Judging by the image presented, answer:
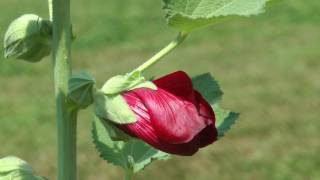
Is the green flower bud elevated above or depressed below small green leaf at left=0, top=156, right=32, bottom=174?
above

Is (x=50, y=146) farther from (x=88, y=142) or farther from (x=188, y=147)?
(x=188, y=147)

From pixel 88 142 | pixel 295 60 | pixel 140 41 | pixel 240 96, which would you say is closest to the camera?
pixel 88 142

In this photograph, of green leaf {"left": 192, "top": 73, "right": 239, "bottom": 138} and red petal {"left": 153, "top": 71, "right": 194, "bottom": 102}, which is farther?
green leaf {"left": 192, "top": 73, "right": 239, "bottom": 138}

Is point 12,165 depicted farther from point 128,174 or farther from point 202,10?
point 202,10

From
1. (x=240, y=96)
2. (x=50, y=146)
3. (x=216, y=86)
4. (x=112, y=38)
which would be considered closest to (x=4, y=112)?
(x=50, y=146)

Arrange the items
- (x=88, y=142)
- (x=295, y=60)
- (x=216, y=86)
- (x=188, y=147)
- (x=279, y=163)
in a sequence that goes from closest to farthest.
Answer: (x=188, y=147) < (x=216, y=86) < (x=279, y=163) < (x=88, y=142) < (x=295, y=60)

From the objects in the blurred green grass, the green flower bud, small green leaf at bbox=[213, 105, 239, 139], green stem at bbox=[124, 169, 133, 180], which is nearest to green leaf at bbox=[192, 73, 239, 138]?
small green leaf at bbox=[213, 105, 239, 139]

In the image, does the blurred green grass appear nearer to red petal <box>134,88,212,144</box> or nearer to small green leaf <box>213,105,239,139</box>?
small green leaf <box>213,105,239,139</box>
